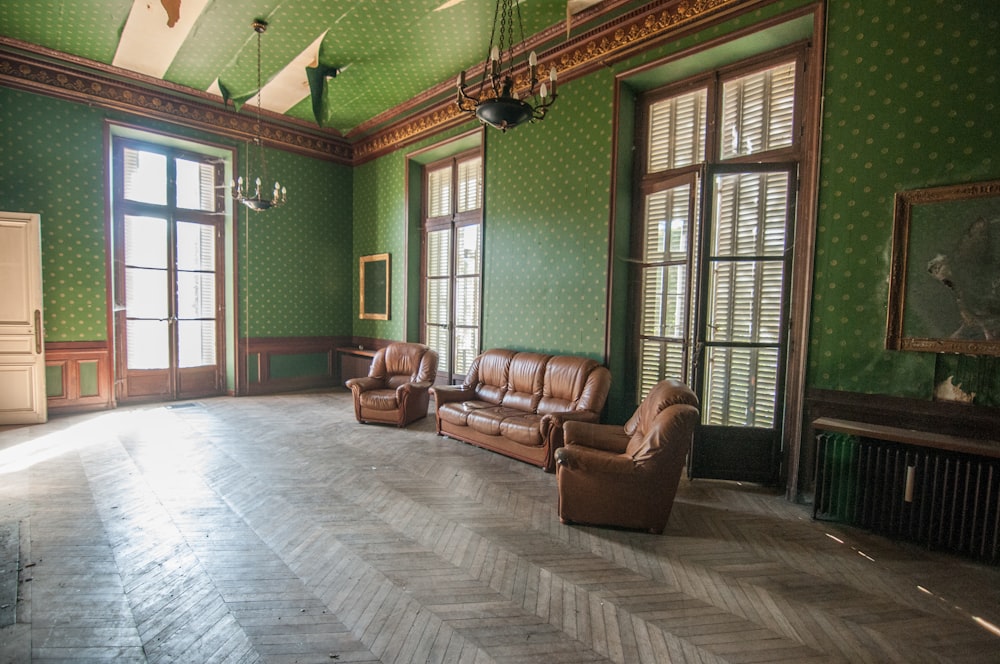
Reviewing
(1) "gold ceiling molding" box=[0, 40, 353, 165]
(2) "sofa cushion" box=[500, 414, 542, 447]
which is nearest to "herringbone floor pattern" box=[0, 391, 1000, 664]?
(2) "sofa cushion" box=[500, 414, 542, 447]

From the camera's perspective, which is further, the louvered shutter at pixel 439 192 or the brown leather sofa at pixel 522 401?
the louvered shutter at pixel 439 192

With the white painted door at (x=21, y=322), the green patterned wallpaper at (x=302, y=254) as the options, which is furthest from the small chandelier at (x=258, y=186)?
the white painted door at (x=21, y=322)

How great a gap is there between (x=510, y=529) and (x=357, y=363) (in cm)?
583

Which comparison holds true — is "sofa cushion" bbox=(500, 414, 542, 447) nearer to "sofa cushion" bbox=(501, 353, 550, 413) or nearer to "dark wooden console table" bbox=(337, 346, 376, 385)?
"sofa cushion" bbox=(501, 353, 550, 413)

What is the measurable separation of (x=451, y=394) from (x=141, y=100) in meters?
5.91

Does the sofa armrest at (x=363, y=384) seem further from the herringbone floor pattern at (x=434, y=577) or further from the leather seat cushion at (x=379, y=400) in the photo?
the herringbone floor pattern at (x=434, y=577)

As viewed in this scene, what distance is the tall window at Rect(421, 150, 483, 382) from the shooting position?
6980 millimetres

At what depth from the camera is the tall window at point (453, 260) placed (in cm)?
698

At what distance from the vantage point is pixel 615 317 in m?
5.12

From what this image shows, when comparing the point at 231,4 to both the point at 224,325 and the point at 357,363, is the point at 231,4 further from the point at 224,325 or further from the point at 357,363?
the point at 357,363

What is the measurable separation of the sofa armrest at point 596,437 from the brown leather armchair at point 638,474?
357 mm

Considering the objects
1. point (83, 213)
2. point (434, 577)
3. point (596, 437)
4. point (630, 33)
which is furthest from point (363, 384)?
point (630, 33)

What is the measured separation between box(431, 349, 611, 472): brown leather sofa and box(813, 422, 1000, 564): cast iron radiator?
1.89 m

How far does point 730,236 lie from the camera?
439cm
